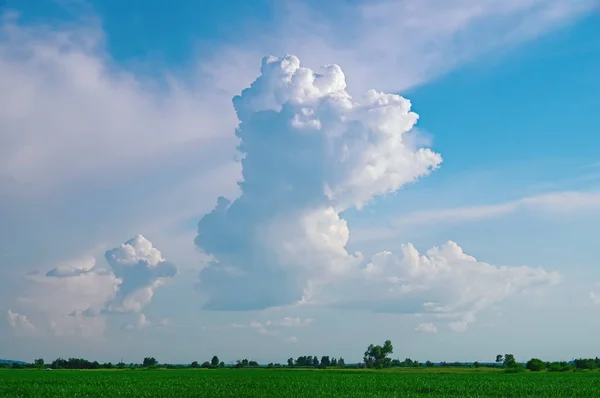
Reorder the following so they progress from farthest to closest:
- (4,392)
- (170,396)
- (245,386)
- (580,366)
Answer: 1. (580,366)
2. (245,386)
3. (4,392)
4. (170,396)

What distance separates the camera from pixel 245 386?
5509 centimetres

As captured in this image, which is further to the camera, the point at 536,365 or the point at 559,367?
the point at 536,365

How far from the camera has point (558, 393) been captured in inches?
1997

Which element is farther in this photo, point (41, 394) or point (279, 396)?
point (41, 394)

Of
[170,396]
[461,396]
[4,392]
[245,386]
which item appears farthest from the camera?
[245,386]

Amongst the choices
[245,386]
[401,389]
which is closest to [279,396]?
[245,386]

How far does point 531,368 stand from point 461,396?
4252 inches

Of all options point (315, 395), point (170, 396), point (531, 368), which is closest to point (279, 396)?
point (315, 395)

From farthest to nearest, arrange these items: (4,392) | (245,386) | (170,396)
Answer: (245,386), (4,392), (170,396)

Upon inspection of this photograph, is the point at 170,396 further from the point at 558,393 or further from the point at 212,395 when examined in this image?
the point at 558,393

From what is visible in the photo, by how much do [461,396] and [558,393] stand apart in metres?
10.1

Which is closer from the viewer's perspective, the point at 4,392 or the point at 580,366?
the point at 4,392

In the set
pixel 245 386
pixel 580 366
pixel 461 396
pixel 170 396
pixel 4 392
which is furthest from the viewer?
pixel 580 366

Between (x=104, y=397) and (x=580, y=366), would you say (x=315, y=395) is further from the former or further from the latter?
(x=580, y=366)
